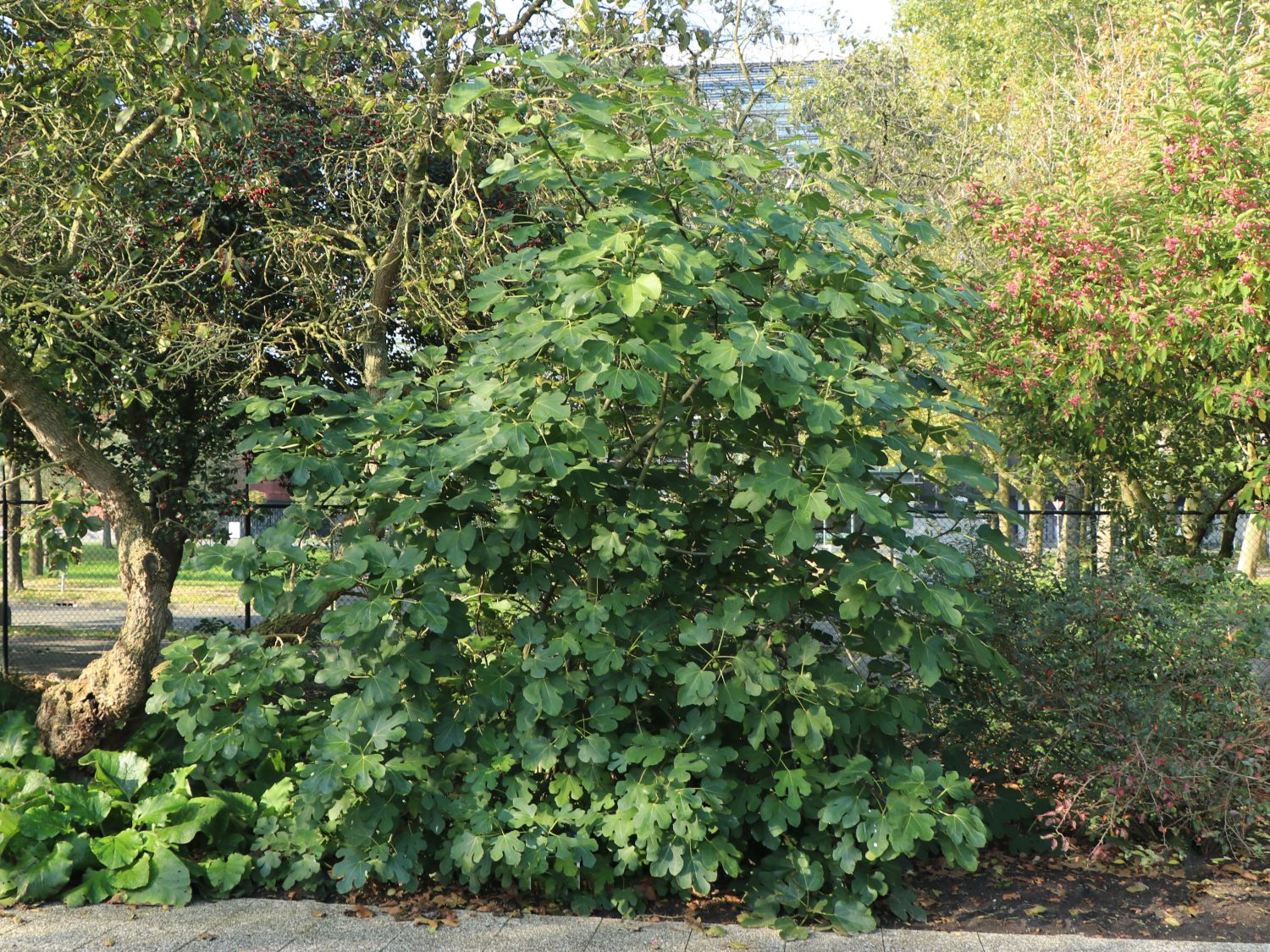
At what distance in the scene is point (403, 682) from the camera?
481cm

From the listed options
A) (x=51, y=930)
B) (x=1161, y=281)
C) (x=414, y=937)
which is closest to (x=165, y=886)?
(x=51, y=930)

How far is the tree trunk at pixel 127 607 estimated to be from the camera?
6.16 metres

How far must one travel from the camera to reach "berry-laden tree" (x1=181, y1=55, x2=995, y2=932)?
441cm

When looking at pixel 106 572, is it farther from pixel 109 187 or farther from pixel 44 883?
pixel 44 883

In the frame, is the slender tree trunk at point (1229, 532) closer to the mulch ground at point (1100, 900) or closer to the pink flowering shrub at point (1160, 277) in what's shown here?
the pink flowering shrub at point (1160, 277)

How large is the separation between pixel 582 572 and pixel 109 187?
13.0ft

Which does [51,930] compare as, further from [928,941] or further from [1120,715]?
[1120,715]

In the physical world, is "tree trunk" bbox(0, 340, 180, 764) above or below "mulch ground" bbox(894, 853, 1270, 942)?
above

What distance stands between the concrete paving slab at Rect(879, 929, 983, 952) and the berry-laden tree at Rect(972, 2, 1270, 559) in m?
3.82

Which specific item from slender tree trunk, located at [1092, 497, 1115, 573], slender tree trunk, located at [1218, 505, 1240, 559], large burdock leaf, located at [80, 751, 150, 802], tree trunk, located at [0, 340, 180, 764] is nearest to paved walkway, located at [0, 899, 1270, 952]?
large burdock leaf, located at [80, 751, 150, 802]

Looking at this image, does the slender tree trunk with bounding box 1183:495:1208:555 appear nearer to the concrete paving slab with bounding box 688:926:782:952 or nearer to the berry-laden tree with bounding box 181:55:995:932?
the berry-laden tree with bounding box 181:55:995:932

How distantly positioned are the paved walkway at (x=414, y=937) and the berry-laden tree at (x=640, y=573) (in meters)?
0.17

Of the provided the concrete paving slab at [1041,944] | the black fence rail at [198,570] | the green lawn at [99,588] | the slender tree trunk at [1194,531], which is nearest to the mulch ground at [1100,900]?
the concrete paving slab at [1041,944]

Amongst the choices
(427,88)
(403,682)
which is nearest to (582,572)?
(403,682)
